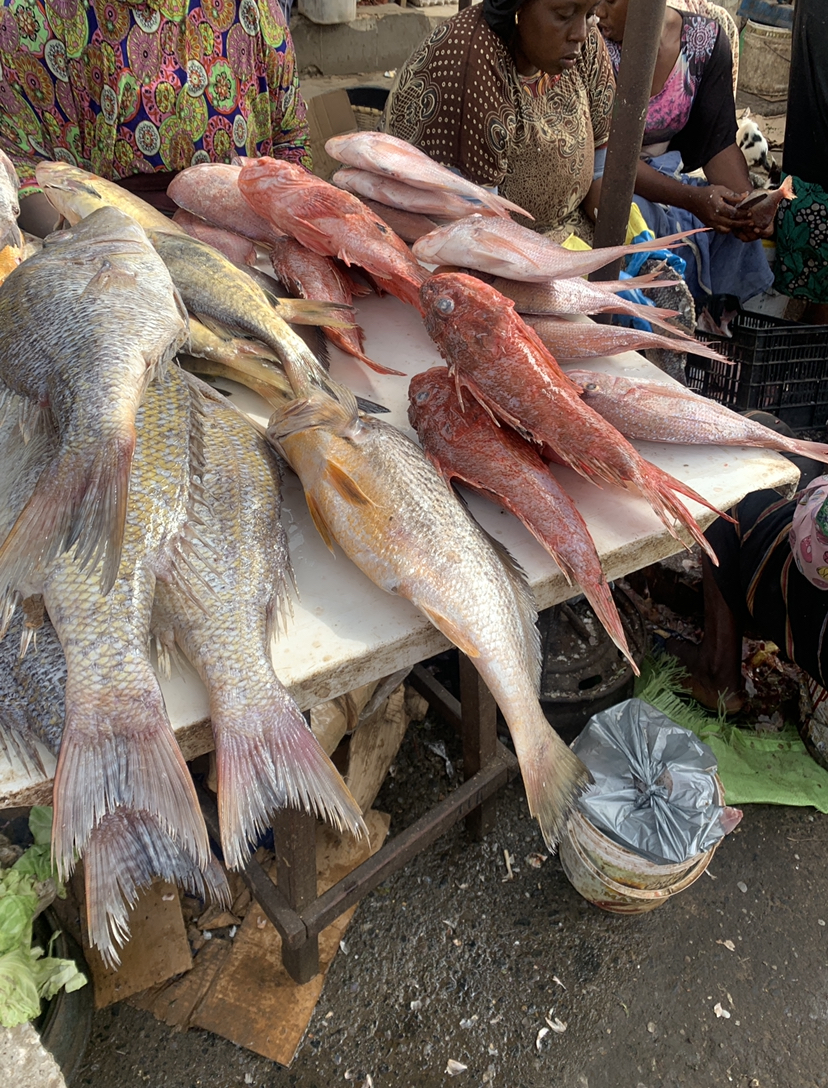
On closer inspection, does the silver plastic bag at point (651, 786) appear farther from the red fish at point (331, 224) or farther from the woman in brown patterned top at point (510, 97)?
the woman in brown patterned top at point (510, 97)

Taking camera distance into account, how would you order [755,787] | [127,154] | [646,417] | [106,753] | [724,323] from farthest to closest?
1. [724,323]
2. [755,787]
3. [127,154]
4. [646,417]
5. [106,753]

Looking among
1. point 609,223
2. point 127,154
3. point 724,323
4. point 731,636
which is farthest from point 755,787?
point 127,154

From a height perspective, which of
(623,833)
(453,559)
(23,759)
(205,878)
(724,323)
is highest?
(453,559)

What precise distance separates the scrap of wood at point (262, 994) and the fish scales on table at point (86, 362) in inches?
67.3

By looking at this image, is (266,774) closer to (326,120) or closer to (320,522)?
(320,522)

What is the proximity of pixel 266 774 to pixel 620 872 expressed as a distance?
1.59m

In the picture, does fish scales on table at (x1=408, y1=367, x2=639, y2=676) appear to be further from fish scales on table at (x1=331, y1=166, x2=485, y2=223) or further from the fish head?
fish scales on table at (x1=331, y1=166, x2=485, y2=223)

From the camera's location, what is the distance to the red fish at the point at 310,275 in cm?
205

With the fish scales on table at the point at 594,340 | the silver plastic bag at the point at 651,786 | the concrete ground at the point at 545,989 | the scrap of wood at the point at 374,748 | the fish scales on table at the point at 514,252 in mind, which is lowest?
the concrete ground at the point at 545,989

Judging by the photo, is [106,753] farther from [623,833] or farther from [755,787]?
[755,787]

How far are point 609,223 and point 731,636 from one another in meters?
1.73

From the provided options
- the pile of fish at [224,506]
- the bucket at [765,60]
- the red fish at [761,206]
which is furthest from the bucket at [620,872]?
the bucket at [765,60]

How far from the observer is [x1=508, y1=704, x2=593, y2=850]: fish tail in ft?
4.15

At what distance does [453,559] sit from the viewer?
1.31m
